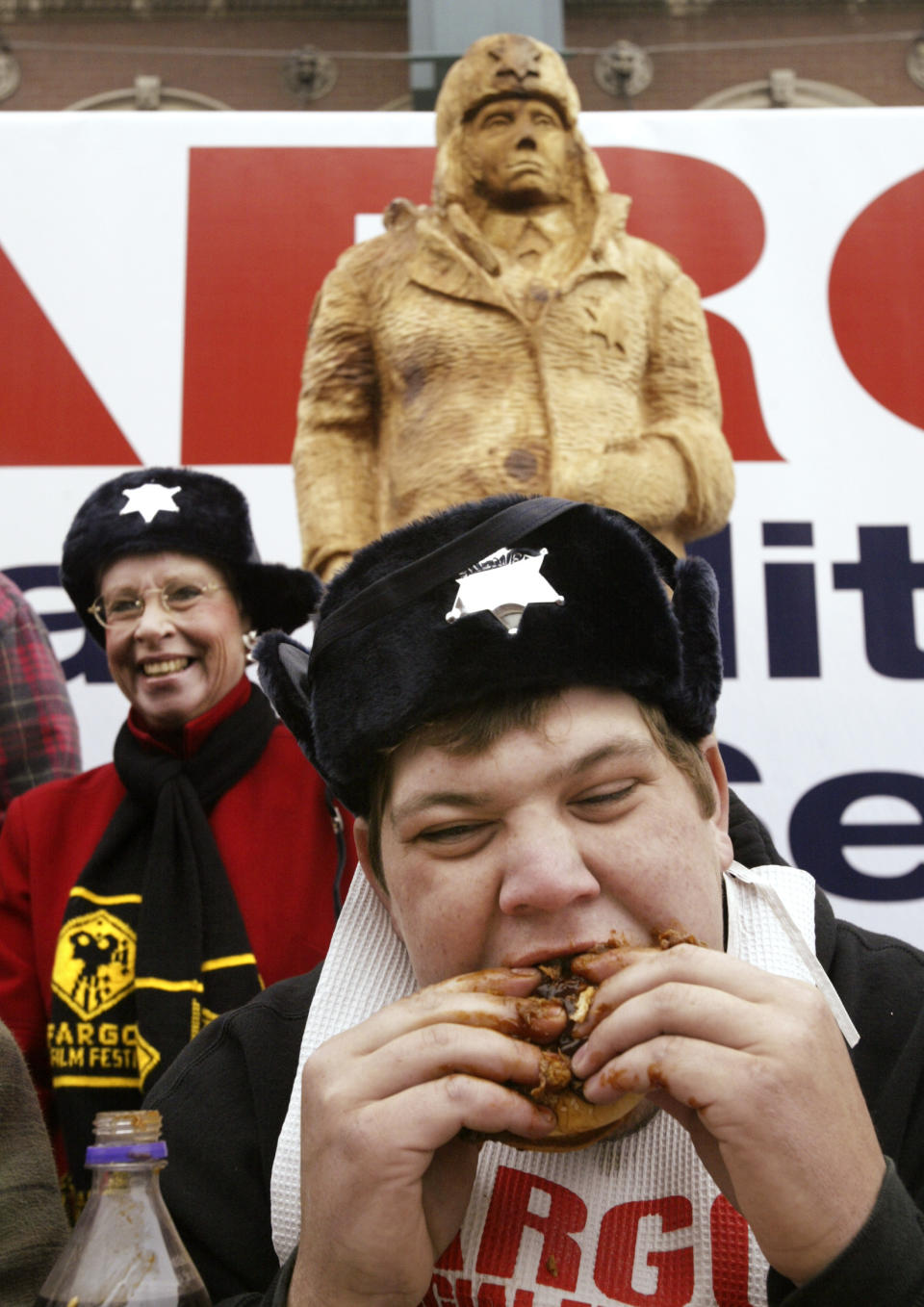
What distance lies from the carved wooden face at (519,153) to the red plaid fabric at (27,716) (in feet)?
4.45

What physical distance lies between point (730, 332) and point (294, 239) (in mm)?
1278

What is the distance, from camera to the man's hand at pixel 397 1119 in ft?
3.20

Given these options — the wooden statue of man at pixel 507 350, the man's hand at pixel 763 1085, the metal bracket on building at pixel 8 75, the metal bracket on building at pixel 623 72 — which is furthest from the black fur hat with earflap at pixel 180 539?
the metal bracket on building at pixel 8 75

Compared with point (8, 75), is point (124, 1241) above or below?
below

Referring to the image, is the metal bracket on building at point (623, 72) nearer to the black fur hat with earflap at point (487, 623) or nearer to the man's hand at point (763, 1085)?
the black fur hat with earflap at point (487, 623)

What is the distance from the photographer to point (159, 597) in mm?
2551

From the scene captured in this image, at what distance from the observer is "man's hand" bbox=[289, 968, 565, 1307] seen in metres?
0.98

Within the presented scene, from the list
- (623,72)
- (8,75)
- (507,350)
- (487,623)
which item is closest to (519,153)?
(507,350)

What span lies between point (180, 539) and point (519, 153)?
121cm

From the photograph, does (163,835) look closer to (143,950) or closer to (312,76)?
(143,950)

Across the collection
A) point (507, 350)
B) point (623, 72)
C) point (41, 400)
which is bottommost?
point (507, 350)

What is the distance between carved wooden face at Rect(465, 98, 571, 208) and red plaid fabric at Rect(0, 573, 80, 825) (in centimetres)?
136

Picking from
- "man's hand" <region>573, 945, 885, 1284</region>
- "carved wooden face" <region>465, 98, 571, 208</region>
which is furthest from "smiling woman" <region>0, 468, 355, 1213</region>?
"man's hand" <region>573, 945, 885, 1284</region>

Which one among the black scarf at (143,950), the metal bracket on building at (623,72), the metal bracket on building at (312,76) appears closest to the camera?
the black scarf at (143,950)
